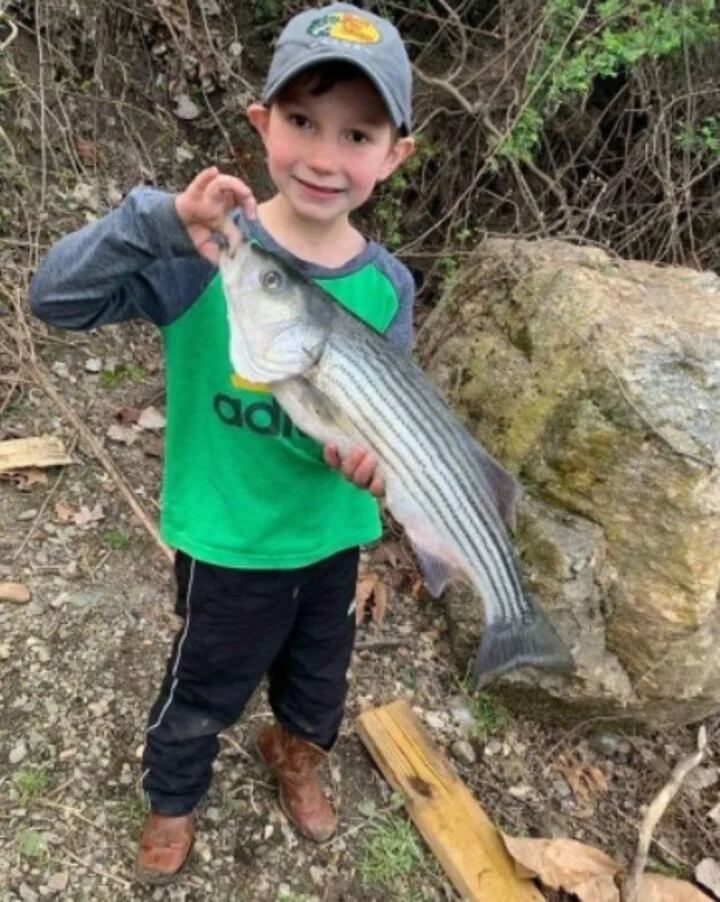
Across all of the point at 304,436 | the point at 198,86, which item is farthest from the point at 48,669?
the point at 198,86

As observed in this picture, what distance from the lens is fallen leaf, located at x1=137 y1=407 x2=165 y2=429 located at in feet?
13.9

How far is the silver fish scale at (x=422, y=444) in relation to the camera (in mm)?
1932

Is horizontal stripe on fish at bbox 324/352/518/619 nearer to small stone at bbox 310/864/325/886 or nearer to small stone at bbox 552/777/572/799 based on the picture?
small stone at bbox 310/864/325/886

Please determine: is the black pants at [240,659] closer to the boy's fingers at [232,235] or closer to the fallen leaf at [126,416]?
the boy's fingers at [232,235]

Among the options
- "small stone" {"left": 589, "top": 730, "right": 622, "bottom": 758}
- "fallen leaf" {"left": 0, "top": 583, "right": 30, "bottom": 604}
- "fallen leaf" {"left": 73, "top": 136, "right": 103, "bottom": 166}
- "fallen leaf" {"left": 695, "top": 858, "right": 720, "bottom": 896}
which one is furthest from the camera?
"fallen leaf" {"left": 73, "top": 136, "right": 103, "bottom": 166}

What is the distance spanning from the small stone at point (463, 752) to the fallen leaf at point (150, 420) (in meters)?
1.86

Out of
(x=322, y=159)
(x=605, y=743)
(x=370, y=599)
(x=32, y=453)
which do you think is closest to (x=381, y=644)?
(x=370, y=599)

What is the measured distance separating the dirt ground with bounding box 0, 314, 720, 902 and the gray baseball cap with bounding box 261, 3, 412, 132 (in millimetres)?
2074

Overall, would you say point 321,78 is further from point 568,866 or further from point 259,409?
point 568,866

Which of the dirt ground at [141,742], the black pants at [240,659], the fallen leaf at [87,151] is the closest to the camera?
the black pants at [240,659]

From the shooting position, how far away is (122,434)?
4.14 m

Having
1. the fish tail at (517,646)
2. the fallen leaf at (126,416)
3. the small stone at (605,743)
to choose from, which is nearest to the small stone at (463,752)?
the small stone at (605,743)

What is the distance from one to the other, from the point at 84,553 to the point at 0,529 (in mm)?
328

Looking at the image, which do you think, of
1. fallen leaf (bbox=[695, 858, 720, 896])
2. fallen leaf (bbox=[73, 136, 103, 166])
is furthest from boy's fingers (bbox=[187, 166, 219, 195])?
fallen leaf (bbox=[73, 136, 103, 166])
